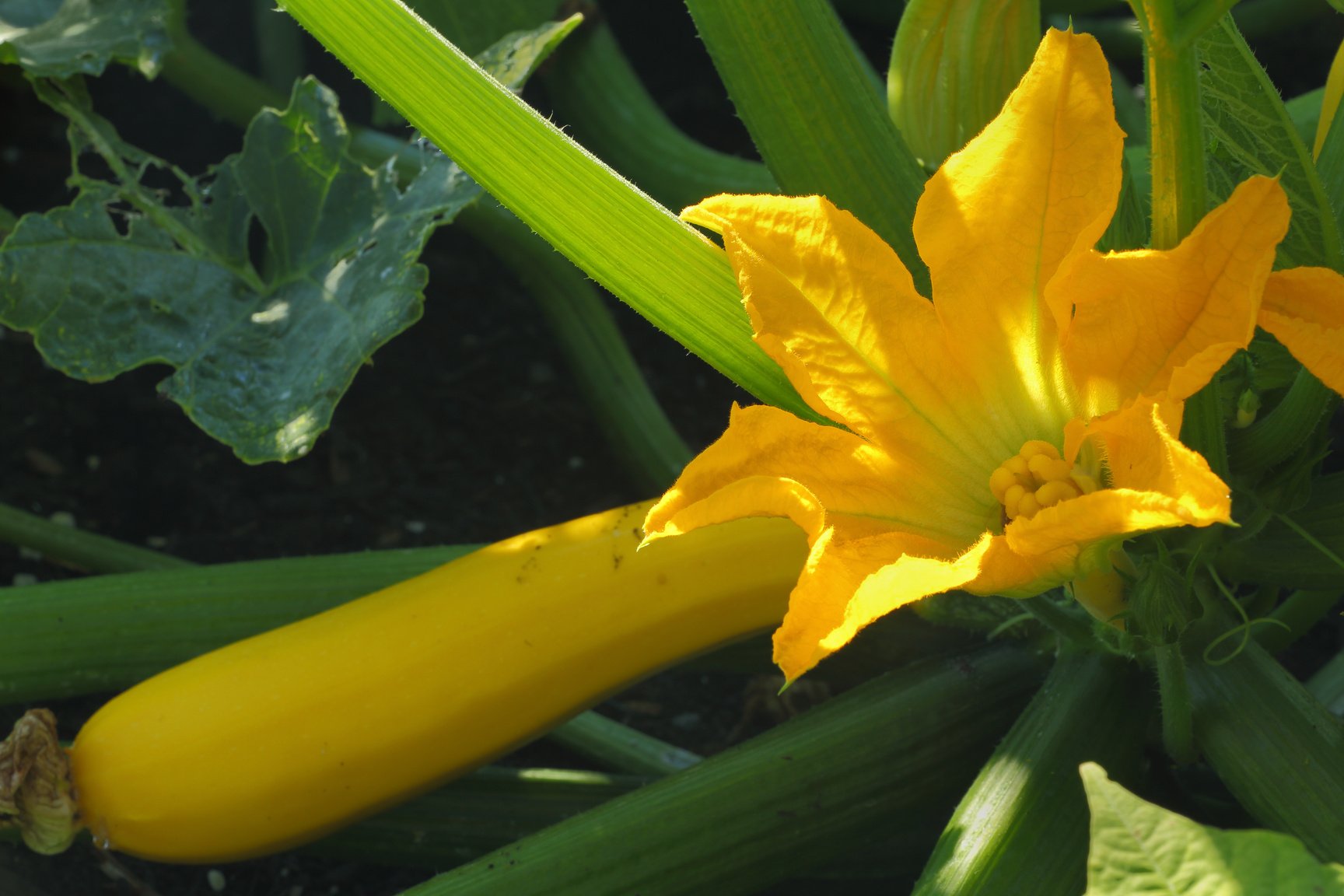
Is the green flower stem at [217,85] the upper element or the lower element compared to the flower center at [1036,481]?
lower

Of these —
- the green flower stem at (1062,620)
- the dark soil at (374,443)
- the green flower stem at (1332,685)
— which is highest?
the green flower stem at (1062,620)

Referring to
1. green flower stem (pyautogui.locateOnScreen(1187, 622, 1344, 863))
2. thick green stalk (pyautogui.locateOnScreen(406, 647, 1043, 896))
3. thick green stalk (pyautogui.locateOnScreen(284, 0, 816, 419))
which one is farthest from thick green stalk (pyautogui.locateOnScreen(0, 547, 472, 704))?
green flower stem (pyautogui.locateOnScreen(1187, 622, 1344, 863))

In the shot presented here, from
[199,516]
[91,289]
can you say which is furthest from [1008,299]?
[199,516]

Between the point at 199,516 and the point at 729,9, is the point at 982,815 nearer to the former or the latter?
the point at 729,9

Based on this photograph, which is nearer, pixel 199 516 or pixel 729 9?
pixel 729 9

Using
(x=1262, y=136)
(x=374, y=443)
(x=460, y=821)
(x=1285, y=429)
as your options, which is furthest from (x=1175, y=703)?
(x=374, y=443)

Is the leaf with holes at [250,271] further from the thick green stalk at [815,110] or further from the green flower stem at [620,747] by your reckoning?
the green flower stem at [620,747]

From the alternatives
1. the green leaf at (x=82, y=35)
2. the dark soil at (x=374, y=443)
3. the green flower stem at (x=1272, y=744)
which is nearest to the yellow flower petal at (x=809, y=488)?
the green flower stem at (x=1272, y=744)
